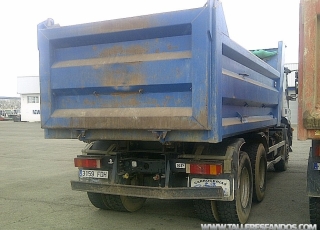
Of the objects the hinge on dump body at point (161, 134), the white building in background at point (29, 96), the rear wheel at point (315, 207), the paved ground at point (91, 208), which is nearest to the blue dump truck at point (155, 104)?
the hinge on dump body at point (161, 134)

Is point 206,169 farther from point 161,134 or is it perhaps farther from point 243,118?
point 243,118

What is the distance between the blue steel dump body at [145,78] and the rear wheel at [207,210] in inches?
38.6

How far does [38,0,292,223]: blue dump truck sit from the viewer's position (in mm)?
4113

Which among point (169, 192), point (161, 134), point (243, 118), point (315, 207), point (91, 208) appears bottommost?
point (91, 208)

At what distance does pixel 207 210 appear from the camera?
15.9 feet

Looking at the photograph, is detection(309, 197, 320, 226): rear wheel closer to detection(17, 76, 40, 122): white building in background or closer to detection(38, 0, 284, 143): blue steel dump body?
detection(38, 0, 284, 143): blue steel dump body

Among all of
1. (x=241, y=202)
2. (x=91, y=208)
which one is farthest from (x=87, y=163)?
(x=241, y=202)

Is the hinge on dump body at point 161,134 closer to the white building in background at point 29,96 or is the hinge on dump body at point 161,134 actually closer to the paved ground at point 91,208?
the paved ground at point 91,208

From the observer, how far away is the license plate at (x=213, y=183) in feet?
14.6

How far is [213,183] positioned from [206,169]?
0.69 feet

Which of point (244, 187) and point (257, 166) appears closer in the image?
point (244, 187)

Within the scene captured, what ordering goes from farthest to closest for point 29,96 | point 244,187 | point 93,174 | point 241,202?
point 29,96 → point 244,187 → point 93,174 → point 241,202

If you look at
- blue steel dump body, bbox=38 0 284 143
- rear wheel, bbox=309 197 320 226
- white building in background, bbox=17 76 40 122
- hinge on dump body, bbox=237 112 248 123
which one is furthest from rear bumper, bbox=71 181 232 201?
white building in background, bbox=17 76 40 122

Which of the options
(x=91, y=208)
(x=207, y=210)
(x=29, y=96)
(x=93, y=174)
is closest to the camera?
(x=207, y=210)
